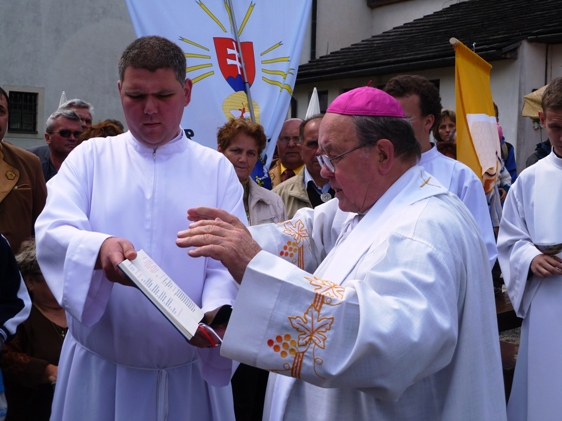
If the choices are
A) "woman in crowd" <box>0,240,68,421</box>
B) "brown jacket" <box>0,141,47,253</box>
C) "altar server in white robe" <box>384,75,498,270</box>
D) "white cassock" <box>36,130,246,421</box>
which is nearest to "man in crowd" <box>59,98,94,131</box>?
"brown jacket" <box>0,141,47,253</box>

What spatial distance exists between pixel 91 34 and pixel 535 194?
640 inches

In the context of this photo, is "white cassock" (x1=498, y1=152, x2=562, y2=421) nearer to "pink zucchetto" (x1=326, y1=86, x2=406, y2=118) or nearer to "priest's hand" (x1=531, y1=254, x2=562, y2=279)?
"priest's hand" (x1=531, y1=254, x2=562, y2=279)

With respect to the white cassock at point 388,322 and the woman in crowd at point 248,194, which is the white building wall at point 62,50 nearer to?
the woman in crowd at point 248,194

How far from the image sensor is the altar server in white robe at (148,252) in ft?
9.09

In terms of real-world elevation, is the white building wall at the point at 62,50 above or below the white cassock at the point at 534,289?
above

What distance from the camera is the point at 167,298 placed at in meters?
2.28

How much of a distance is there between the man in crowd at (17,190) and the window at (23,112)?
14456 mm

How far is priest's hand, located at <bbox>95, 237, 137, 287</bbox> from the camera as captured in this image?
242 cm

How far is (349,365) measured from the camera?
2.01 meters

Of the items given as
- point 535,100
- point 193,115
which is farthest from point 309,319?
point 535,100

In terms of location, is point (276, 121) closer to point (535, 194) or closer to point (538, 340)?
point (535, 194)

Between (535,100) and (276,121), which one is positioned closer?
(276,121)

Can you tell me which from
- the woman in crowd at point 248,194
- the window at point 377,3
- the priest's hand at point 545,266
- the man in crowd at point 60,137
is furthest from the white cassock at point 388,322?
the window at point 377,3

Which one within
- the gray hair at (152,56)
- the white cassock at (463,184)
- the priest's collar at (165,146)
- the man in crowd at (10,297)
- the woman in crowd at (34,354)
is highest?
the gray hair at (152,56)
